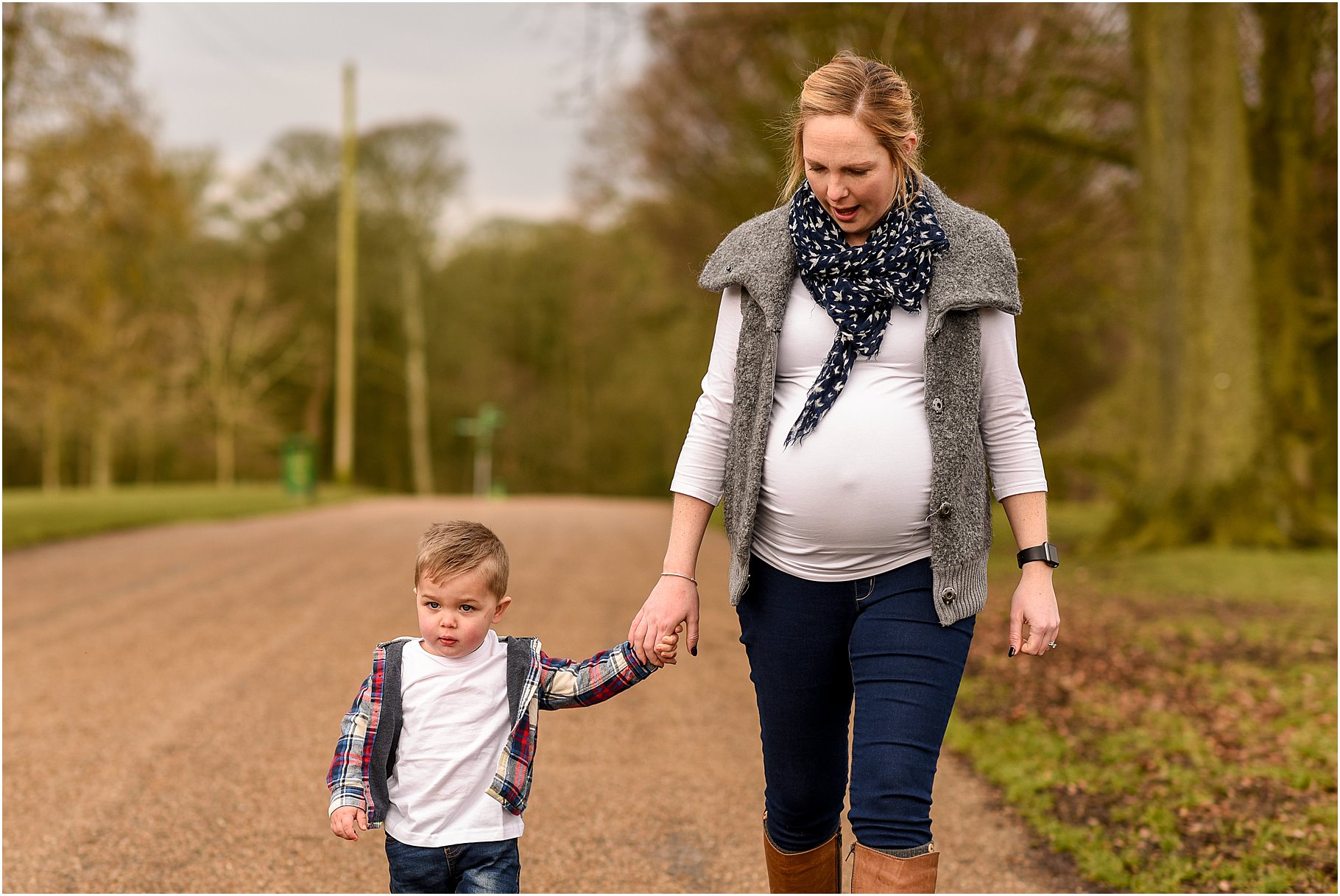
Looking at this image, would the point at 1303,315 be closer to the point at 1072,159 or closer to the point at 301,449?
the point at 1072,159

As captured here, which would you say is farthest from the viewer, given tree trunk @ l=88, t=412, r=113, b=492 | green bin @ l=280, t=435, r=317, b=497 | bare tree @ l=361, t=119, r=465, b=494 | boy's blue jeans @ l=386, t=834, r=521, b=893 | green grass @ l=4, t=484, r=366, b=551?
bare tree @ l=361, t=119, r=465, b=494

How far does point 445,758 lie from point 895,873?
2.97 ft

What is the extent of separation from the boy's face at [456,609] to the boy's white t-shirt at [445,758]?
0.26 feet

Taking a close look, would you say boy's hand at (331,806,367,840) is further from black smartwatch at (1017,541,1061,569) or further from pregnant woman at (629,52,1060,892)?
black smartwatch at (1017,541,1061,569)

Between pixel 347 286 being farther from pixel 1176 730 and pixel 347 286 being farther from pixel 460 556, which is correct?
pixel 460 556

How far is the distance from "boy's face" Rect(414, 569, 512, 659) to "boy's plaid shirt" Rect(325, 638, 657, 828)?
→ 8cm

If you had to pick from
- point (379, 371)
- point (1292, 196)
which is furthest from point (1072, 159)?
point (379, 371)


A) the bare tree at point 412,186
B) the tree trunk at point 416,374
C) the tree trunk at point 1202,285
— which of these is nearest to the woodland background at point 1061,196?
the tree trunk at point 1202,285

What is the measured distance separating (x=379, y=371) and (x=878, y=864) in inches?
1440

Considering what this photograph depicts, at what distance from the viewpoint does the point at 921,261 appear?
99.4 inches

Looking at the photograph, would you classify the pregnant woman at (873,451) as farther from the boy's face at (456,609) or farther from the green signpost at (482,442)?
the green signpost at (482,442)

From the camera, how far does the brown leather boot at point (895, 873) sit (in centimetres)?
243

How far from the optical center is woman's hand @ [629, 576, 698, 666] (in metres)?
2.58

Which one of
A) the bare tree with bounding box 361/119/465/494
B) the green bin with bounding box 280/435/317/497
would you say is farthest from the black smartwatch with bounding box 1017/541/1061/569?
the bare tree with bounding box 361/119/465/494
